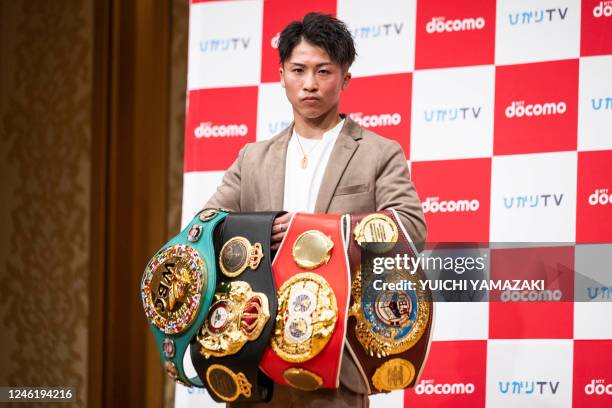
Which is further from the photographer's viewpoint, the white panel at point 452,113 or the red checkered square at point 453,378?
the white panel at point 452,113

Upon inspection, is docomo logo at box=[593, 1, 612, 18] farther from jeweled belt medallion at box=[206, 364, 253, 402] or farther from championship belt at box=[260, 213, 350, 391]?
jeweled belt medallion at box=[206, 364, 253, 402]

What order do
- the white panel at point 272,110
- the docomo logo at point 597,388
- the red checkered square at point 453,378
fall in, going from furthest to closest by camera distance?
the white panel at point 272,110, the red checkered square at point 453,378, the docomo logo at point 597,388

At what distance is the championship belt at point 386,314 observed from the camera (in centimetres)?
209

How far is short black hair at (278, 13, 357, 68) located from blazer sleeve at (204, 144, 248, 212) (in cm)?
33

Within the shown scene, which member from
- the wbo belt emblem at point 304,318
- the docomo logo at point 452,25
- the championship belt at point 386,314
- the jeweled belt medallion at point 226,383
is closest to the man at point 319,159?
the championship belt at point 386,314

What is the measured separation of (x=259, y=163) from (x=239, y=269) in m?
0.39

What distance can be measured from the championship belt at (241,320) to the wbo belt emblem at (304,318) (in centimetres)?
3

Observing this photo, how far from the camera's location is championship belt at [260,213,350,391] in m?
2.02

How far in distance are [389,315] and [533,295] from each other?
0.74m

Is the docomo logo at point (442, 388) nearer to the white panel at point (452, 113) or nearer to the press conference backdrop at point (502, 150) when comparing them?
the press conference backdrop at point (502, 150)

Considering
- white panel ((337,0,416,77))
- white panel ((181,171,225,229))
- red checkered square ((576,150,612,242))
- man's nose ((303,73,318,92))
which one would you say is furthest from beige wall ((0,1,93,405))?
red checkered square ((576,150,612,242))

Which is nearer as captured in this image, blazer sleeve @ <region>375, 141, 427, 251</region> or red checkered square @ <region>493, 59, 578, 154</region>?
blazer sleeve @ <region>375, 141, 427, 251</region>

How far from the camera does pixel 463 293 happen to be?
2.47 metres

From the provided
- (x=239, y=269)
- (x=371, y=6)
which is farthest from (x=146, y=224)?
(x=239, y=269)
